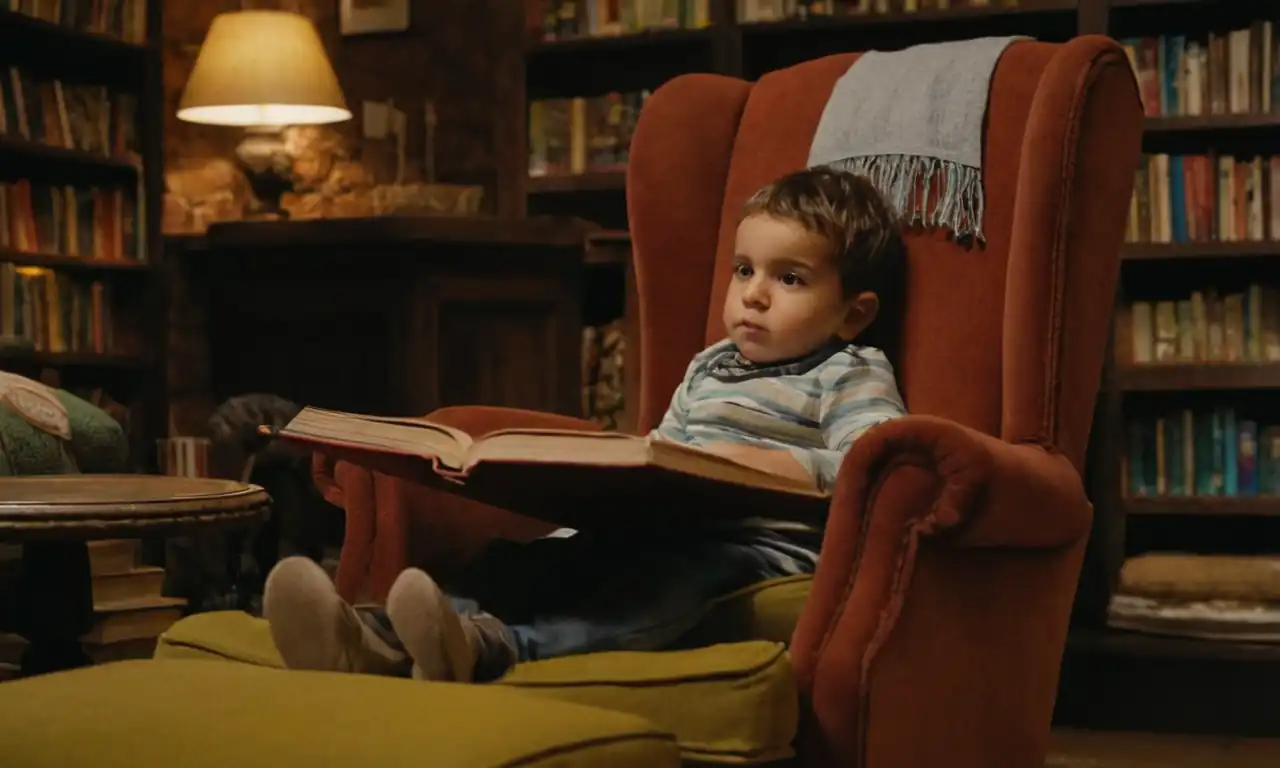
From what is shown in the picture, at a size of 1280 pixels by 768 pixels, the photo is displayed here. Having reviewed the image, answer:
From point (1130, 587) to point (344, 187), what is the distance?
96.0 inches

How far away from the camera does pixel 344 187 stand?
425 cm

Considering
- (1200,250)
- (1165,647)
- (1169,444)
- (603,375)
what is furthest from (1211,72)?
(603,375)

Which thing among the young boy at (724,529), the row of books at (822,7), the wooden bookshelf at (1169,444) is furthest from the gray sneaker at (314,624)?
the row of books at (822,7)

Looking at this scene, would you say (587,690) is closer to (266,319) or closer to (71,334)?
(266,319)

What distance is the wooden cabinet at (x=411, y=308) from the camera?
3389 mm

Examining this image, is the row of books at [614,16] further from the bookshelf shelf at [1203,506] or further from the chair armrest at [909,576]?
the chair armrest at [909,576]

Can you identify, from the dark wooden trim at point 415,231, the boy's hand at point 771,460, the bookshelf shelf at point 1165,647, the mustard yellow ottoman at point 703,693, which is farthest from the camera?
the dark wooden trim at point 415,231

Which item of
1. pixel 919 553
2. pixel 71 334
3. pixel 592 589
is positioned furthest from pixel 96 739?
pixel 71 334

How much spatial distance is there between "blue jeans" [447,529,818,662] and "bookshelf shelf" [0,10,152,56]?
2.67m

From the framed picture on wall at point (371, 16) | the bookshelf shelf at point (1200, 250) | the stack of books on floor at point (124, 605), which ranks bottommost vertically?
the stack of books on floor at point (124, 605)

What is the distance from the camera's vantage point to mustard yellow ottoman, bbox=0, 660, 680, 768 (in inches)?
38.1

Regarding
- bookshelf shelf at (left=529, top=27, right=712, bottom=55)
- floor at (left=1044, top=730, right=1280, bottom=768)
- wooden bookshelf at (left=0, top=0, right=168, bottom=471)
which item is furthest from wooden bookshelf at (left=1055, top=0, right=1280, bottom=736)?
wooden bookshelf at (left=0, top=0, right=168, bottom=471)

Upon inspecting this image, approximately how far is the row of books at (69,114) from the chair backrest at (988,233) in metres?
2.20

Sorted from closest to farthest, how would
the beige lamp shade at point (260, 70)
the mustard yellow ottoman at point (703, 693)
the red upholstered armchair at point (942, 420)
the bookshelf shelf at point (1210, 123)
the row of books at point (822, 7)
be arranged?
the mustard yellow ottoman at point (703, 693)
the red upholstered armchair at point (942, 420)
the bookshelf shelf at point (1210, 123)
the row of books at point (822, 7)
the beige lamp shade at point (260, 70)
